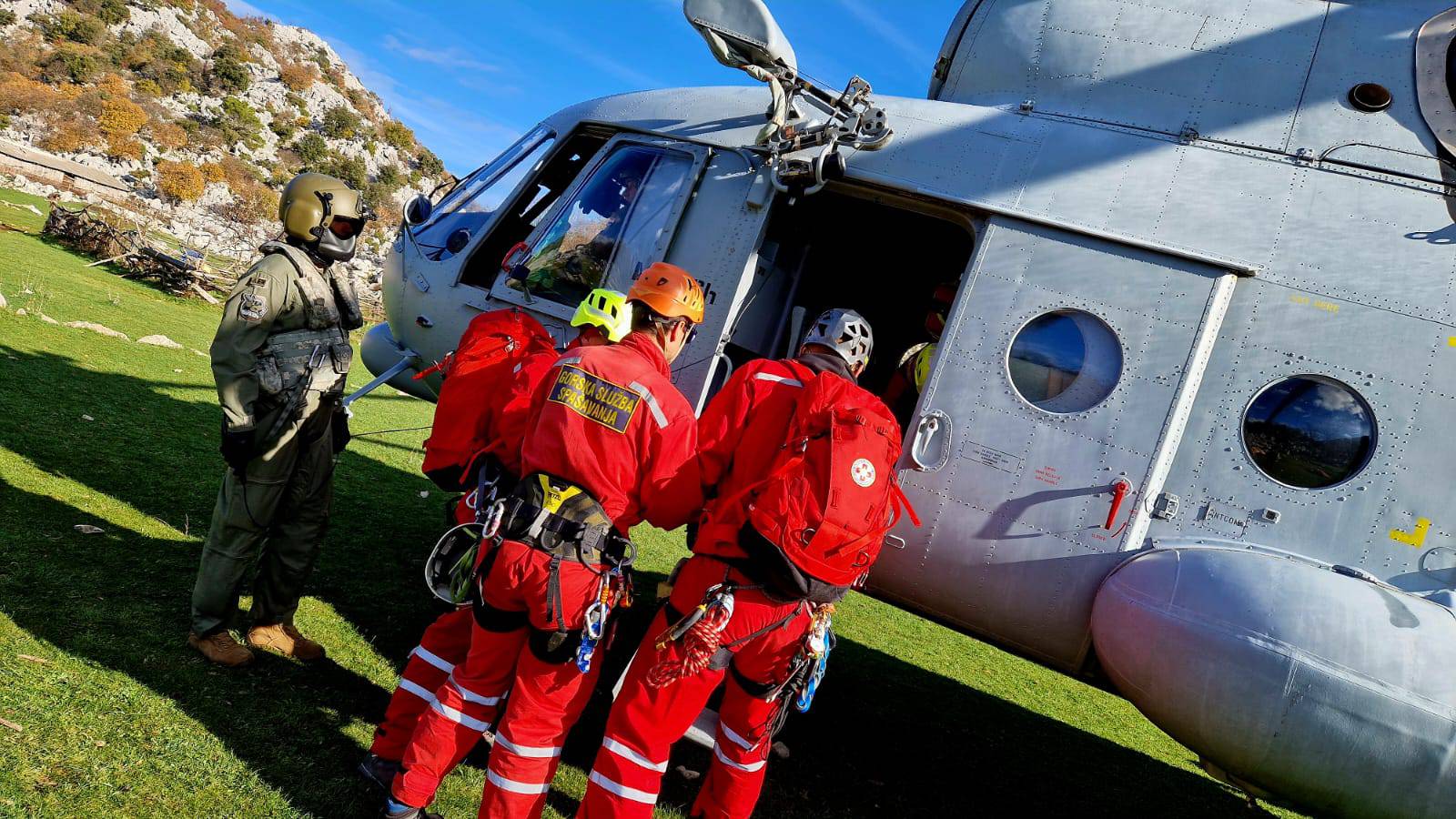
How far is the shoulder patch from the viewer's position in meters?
3.83

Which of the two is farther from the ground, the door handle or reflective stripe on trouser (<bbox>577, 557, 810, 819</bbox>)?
the door handle

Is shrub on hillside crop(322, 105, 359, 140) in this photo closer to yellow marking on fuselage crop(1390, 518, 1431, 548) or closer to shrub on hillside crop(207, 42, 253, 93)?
shrub on hillside crop(207, 42, 253, 93)

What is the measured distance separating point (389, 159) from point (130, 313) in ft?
191

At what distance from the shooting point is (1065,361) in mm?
3992

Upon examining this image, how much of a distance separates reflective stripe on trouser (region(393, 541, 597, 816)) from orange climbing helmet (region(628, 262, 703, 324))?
1.14 m

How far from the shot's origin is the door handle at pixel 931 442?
4.07 meters

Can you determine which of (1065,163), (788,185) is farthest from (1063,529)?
(788,185)

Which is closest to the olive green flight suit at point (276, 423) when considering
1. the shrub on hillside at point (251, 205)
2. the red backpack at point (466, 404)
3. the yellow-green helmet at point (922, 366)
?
the red backpack at point (466, 404)

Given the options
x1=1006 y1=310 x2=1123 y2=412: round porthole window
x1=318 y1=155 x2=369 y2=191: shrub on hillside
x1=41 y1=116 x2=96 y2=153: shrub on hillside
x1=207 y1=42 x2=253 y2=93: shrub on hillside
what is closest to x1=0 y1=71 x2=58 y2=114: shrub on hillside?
x1=41 y1=116 x2=96 y2=153: shrub on hillside

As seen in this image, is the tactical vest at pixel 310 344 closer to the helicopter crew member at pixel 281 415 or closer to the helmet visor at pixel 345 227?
the helicopter crew member at pixel 281 415

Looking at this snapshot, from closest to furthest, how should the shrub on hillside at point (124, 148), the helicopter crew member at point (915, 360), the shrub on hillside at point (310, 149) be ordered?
1. the helicopter crew member at point (915, 360)
2. the shrub on hillside at point (124, 148)
3. the shrub on hillside at point (310, 149)

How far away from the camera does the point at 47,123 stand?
134ft

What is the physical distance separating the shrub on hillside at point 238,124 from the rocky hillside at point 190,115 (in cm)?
10

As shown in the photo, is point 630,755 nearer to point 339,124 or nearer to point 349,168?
point 349,168
